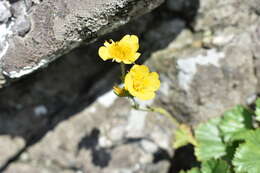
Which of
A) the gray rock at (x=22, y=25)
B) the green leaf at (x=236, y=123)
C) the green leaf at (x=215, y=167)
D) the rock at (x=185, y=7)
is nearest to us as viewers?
the gray rock at (x=22, y=25)

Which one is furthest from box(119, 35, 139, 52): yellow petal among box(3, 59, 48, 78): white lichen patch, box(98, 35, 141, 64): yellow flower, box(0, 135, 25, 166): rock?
box(0, 135, 25, 166): rock

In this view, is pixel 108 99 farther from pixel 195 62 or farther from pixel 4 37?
pixel 4 37

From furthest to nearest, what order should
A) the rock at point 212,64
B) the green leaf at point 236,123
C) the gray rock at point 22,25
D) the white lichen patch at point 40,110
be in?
the white lichen patch at point 40,110 < the rock at point 212,64 < the green leaf at point 236,123 < the gray rock at point 22,25

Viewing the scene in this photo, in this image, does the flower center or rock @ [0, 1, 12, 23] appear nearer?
the flower center

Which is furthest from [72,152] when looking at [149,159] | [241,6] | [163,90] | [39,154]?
[241,6]

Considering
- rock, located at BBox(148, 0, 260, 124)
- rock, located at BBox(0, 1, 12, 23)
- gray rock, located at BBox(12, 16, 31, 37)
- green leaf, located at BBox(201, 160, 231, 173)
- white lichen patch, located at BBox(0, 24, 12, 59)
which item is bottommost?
green leaf, located at BBox(201, 160, 231, 173)

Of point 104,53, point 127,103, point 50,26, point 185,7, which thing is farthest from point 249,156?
point 50,26

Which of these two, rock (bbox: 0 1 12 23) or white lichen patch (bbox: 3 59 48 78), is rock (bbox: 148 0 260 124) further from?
rock (bbox: 0 1 12 23)

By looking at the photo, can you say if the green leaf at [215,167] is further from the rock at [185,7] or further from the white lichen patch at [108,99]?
the rock at [185,7]

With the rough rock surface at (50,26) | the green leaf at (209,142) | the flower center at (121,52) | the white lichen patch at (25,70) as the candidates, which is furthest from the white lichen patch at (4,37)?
the green leaf at (209,142)
